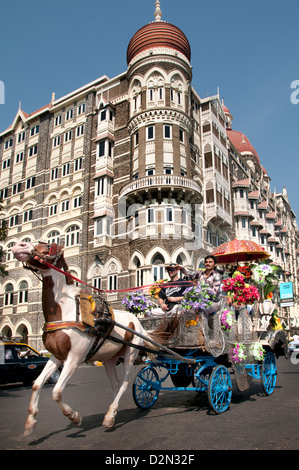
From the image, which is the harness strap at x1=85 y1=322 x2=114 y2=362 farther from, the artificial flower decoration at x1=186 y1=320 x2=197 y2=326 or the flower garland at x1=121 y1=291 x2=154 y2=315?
the flower garland at x1=121 y1=291 x2=154 y2=315

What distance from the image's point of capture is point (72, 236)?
3384cm

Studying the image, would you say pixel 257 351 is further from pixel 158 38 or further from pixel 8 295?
pixel 8 295

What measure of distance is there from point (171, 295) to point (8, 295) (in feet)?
108

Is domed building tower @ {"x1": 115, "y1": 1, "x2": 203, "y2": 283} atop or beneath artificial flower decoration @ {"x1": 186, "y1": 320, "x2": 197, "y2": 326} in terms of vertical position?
atop

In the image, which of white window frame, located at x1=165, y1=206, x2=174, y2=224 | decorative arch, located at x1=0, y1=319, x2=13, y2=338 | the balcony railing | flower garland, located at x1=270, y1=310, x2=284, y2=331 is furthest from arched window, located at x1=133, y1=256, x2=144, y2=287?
flower garland, located at x1=270, y1=310, x2=284, y2=331

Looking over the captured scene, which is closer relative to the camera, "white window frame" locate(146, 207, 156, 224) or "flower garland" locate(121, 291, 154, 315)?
"flower garland" locate(121, 291, 154, 315)

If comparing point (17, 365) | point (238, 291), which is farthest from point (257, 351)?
point (17, 365)

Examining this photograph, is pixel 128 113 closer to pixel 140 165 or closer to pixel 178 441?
pixel 140 165

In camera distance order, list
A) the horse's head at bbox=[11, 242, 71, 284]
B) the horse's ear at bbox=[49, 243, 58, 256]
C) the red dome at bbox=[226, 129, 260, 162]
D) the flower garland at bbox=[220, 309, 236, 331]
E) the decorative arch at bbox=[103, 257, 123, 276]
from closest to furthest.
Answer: the horse's head at bbox=[11, 242, 71, 284], the horse's ear at bbox=[49, 243, 58, 256], the flower garland at bbox=[220, 309, 236, 331], the decorative arch at bbox=[103, 257, 123, 276], the red dome at bbox=[226, 129, 260, 162]

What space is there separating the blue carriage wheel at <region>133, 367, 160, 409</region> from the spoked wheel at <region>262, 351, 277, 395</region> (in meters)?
2.63

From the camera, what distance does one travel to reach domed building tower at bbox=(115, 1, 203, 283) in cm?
2775

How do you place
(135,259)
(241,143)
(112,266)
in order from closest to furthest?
1. (135,259)
2. (112,266)
3. (241,143)
